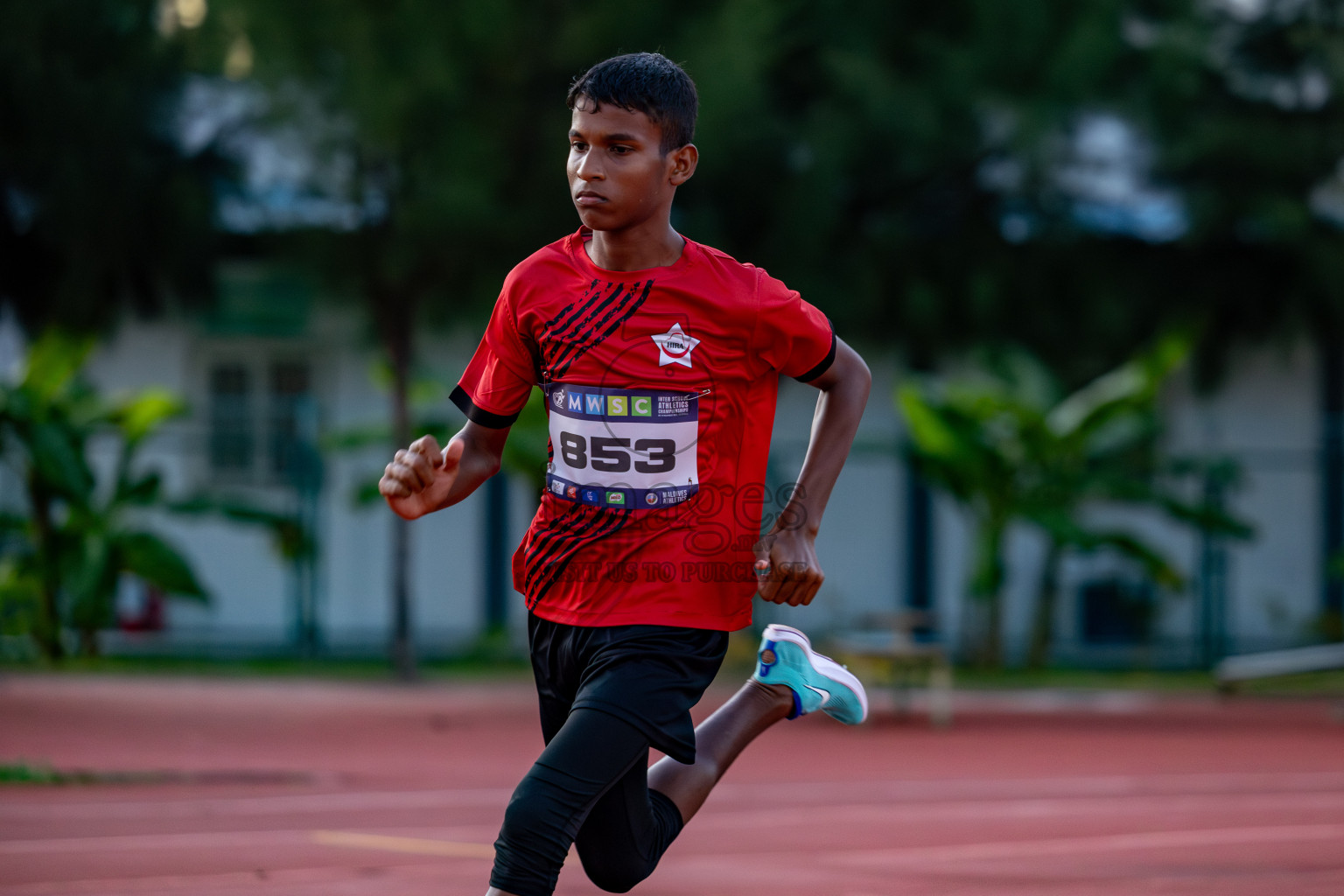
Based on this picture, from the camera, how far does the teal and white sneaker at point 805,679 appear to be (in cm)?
387

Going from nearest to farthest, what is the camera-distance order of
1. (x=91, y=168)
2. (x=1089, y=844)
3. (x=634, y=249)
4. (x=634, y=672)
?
(x=634, y=672) < (x=634, y=249) < (x=1089, y=844) < (x=91, y=168)

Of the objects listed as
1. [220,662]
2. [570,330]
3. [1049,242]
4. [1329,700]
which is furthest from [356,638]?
[570,330]

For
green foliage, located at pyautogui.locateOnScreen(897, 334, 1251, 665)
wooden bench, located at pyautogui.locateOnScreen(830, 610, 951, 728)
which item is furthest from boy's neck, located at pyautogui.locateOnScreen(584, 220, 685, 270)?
green foliage, located at pyautogui.locateOnScreen(897, 334, 1251, 665)

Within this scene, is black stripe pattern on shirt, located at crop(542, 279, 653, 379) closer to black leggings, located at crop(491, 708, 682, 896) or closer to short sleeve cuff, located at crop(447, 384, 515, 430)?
short sleeve cuff, located at crop(447, 384, 515, 430)

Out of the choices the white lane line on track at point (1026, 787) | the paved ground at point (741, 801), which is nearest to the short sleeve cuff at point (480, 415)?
the paved ground at point (741, 801)

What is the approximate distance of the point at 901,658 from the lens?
1191 centimetres

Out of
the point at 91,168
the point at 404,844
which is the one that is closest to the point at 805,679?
the point at 404,844

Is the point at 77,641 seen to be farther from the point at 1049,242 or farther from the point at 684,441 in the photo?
the point at 684,441

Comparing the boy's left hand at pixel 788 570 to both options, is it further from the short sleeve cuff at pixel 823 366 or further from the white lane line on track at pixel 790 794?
the white lane line on track at pixel 790 794

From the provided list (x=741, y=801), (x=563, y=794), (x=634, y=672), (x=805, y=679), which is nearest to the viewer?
(x=563, y=794)

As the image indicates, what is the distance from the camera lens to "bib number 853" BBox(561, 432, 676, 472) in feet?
11.1

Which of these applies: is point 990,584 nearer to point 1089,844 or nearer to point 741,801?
point 741,801

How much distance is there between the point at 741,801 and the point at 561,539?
4.38m

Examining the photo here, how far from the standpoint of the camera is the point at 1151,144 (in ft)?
53.9
